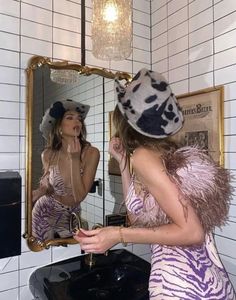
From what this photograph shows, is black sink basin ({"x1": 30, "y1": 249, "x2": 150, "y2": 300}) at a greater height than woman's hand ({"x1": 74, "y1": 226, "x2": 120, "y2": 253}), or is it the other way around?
woman's hand ({"x1": 74, "y1": 226, "x2": 120, "y2": 253})

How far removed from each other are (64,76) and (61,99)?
12cm

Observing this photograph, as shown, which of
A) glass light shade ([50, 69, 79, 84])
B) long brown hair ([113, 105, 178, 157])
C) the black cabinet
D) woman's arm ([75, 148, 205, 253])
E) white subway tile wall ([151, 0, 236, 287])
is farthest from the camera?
glass light shade ([50, 69, 79, 84])

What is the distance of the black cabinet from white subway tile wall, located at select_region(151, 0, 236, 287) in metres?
0.92

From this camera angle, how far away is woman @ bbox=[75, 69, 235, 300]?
85 centimetres

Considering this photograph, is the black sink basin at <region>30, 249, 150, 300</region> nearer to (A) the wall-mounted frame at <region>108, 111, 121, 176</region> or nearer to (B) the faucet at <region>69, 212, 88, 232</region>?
(B) the faucet at <region>69, 212, 88, 232</region>

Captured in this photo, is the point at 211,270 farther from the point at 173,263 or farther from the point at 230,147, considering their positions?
the point at 230,147

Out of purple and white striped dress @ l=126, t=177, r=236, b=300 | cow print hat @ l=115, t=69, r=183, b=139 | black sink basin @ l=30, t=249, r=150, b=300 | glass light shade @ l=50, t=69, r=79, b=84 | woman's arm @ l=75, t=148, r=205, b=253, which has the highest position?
glass light shade @ l=50, t=69, r=79, b=84

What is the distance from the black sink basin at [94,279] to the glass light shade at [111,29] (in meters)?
1.05

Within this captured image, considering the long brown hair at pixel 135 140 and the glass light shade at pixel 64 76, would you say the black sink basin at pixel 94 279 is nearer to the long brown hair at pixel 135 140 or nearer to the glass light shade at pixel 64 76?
the long brown hair at pixel 135 140

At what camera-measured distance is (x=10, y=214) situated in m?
1.19

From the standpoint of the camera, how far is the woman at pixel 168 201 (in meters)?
0.85

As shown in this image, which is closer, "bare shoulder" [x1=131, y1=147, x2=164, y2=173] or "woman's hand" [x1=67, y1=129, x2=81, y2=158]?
"bare shoulder" [x1=131, y1=147, x2=164, y2=173]

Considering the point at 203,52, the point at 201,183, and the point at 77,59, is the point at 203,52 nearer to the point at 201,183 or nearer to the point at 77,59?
the point at 77,59

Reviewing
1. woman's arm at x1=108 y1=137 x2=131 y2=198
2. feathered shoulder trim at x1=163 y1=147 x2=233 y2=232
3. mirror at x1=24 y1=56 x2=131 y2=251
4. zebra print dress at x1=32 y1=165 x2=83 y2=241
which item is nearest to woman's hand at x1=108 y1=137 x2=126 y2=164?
woman's arm at x1=108 y1=137 x2=131 y2=198
